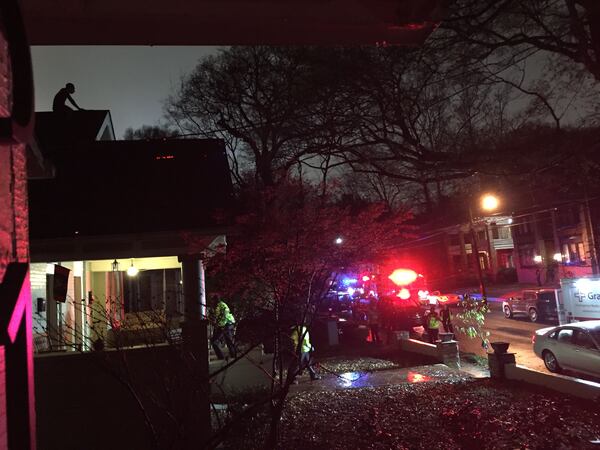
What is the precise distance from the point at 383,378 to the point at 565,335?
519cm

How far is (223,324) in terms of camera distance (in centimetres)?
955

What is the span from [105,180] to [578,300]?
17473 mm

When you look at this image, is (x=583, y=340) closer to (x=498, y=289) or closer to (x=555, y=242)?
(x=555, y=242)

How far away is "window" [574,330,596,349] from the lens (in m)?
11.8

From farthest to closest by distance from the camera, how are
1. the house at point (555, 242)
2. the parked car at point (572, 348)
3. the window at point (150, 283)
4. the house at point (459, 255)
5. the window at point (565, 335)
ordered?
the house at point (459, 255) < the house at point (555, 242) < the window at point (150, 283) < the window at point (565, 335) < the parked car at point (572, 348)

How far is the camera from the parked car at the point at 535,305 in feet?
70.4

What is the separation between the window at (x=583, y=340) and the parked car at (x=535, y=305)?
32.3 ft

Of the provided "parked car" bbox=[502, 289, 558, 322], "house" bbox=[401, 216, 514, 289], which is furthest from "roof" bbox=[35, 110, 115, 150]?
"house" bbox=[401, 216, 514, 289]

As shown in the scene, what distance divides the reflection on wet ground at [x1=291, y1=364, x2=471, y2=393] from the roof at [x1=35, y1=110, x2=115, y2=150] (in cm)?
765

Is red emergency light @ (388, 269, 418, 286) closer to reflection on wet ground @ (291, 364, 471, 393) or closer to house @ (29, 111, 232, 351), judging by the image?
reflection on wet ground @ (291, 364, 471, 393)

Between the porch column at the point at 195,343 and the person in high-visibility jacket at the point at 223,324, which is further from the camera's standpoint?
the person in high-visibility jacket at the point at 223,324

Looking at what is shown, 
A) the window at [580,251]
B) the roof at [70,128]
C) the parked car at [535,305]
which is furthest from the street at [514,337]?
the window at [580,251]

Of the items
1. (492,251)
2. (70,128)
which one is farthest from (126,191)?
(492,251)

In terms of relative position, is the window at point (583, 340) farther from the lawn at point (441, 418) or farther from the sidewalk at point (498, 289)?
the sidewalk at point (498, 289)
